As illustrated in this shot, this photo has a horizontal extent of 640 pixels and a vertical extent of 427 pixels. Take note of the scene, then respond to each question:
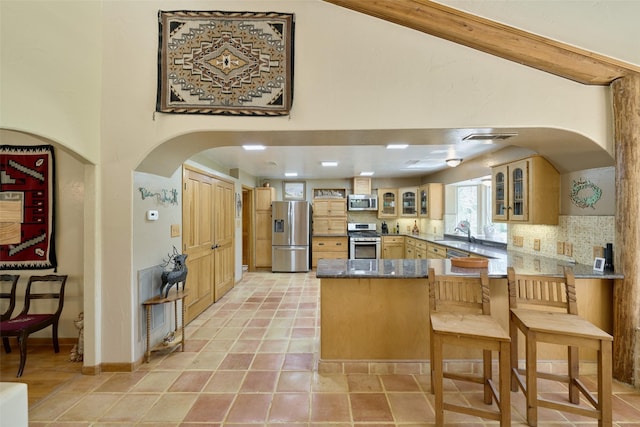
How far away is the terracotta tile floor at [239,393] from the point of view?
1.78 meters

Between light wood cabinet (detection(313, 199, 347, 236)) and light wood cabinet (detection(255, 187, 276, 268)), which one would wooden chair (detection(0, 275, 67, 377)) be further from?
light wood cabinet (detection(313, 199, 347, 236))

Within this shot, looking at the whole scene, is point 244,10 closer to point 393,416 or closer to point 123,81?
point 123,81

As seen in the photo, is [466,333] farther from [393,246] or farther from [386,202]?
[386,202]

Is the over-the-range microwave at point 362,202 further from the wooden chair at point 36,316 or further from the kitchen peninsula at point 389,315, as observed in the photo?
the wooden chair at point 36,316

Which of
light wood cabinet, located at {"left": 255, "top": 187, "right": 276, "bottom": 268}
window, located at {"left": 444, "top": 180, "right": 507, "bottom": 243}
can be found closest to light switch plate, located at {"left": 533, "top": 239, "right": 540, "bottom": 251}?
window, located at {"left": 444, "top": 180, "right": 507, "bottom": 243}

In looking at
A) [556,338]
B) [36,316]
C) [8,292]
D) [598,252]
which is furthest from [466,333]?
[8,292]

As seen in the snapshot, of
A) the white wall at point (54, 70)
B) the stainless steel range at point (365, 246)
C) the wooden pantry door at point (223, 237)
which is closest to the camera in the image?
the white wall at point (54, 70)

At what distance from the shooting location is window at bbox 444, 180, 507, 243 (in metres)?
4.45

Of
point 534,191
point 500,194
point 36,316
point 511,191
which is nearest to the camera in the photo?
point 36,316

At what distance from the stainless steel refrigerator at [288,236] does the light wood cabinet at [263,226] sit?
0.30 meters

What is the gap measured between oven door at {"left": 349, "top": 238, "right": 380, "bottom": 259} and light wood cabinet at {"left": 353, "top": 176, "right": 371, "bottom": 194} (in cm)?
116

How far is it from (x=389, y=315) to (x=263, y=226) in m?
4.55

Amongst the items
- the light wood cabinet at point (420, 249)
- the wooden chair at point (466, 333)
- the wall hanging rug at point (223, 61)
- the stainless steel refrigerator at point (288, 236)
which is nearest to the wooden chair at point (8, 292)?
the wall hanging rug at point (223, 61)

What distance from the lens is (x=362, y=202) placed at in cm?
670
